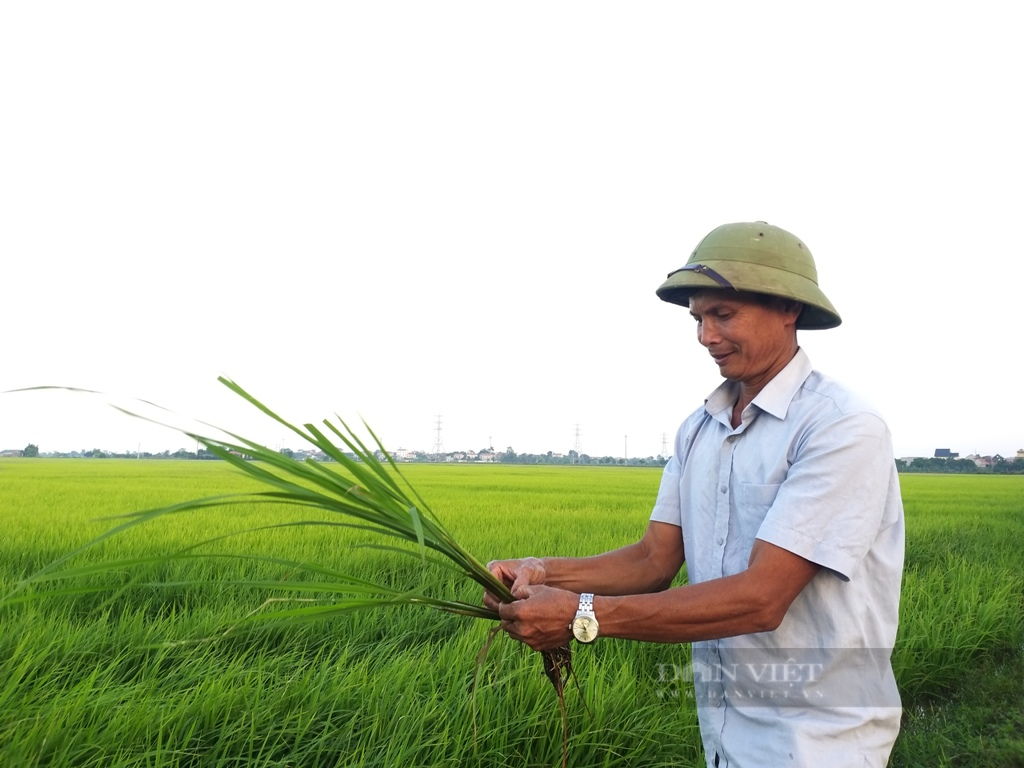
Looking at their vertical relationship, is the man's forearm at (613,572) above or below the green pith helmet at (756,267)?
below

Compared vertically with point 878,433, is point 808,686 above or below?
below

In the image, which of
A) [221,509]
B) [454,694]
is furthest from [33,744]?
[221,509]

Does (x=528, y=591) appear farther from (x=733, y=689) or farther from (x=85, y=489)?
(x=85, y=489)

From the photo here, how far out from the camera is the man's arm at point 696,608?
1477mm

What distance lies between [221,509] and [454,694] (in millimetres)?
7239

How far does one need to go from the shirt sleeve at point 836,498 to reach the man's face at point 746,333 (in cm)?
24

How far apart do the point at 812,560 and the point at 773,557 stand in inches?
2.8

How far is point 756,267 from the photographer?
165 cm

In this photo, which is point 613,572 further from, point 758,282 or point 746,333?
point 758,282

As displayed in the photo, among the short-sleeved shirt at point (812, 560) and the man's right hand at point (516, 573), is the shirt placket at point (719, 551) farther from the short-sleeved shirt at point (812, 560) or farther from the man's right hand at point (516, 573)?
the man's right hand at point (516, 573)

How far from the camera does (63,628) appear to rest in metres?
3.21

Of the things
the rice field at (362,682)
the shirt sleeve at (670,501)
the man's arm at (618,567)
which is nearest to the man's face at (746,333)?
the shirt sleeve at (670,501)

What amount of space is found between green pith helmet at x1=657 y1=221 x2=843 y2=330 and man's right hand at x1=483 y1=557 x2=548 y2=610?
0.74 m

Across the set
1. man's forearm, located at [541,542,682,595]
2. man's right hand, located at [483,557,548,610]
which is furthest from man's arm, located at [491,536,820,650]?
man's forearm, located at [541,542,682,595]
